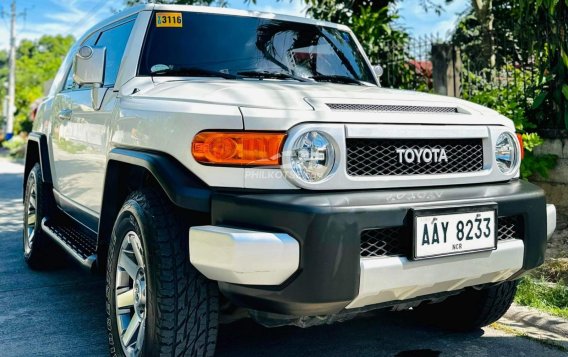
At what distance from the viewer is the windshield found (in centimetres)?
326

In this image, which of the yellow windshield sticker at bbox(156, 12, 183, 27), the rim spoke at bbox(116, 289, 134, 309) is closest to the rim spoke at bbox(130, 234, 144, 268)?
the rim spoke at bbox(116, 289, 134, 309)

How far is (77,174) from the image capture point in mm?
3812

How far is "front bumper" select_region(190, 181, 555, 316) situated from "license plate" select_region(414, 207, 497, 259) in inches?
1.4

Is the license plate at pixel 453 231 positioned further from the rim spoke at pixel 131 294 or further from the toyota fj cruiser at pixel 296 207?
the rim spoke at pixel 131 294

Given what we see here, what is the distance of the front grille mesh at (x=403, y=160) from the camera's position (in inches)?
92.7

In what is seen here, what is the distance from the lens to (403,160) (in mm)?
2434

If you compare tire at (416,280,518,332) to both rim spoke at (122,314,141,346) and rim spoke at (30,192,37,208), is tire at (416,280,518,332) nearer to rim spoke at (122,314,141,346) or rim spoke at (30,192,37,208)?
rim spoke at (122,314,141,346)

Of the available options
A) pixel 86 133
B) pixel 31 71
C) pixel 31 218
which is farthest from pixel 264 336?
pixel 31 71

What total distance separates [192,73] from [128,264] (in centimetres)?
Result: 111

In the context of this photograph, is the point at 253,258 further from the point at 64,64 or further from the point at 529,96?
the point at 529,96

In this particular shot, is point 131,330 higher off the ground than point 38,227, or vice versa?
point 38,227

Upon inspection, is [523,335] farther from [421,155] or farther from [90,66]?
[90,66]

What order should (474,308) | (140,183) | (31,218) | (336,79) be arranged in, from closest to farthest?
(140,183), (474,308), (336,79), (31,218)

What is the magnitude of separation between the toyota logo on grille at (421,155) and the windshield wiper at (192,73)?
1148 mm
